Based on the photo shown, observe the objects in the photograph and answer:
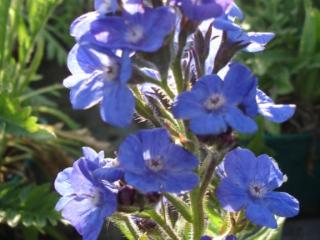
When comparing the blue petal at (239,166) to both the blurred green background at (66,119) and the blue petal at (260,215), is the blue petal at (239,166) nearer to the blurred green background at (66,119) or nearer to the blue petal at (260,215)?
the blue petal at (260,215)

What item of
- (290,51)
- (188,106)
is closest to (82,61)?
(188,106)

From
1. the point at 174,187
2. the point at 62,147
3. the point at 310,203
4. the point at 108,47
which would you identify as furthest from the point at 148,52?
the point at 310,203

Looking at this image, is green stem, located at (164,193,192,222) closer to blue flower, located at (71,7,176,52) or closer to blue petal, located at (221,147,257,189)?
blue petal, located at (221,147,257,189)

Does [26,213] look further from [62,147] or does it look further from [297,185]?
[297,185]

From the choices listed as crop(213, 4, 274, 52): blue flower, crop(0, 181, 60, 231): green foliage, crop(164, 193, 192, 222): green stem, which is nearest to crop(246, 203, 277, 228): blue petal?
crop(164, 193, 192, 222): green stem

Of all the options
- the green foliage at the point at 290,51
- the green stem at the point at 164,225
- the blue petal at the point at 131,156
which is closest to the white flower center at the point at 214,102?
the blue petal at the point at 131,156

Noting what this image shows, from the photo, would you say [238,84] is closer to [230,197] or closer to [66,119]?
[230,197]
